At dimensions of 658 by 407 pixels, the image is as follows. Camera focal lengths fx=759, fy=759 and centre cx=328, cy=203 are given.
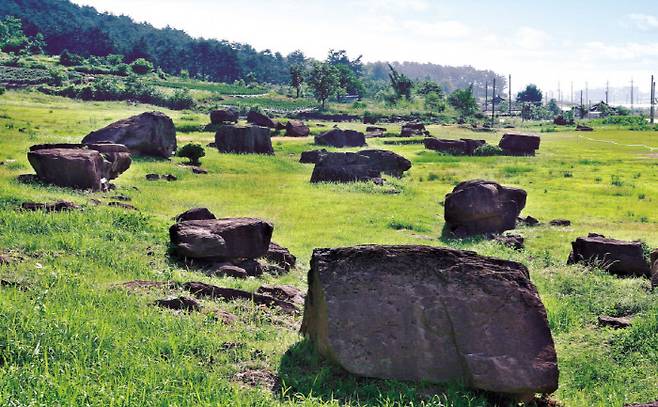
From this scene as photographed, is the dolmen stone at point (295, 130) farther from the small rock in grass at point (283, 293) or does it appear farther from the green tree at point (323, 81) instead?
the green tree at point (323, 81)

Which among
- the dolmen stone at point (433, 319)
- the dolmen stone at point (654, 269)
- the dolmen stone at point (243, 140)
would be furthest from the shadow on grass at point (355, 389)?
the dolmen stone at point (243, 140)

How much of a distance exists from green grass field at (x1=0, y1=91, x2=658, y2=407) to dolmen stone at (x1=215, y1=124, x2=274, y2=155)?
36.8 feet

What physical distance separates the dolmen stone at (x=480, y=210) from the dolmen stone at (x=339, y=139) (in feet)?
105

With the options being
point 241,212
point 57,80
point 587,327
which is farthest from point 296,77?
point 587,327

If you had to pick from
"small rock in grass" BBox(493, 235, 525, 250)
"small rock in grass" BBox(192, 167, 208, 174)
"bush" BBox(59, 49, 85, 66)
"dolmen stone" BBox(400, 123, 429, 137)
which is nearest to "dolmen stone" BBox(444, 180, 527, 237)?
"small rock in grass" BBox(493, 235, 525, 250)

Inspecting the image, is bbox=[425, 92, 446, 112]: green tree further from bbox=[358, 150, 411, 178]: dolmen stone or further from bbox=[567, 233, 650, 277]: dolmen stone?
bbox=[567, 233, 650, 277]: dolmen stone

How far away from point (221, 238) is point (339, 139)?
136 ft

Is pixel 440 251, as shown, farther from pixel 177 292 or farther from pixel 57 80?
pixel 57 80

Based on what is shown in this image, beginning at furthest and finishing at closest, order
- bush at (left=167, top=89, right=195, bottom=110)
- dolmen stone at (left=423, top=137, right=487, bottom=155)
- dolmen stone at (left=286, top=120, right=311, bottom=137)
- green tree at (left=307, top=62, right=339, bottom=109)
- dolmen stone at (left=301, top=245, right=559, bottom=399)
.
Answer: green tree at (left=307, top=62, right=339, bottom=109) < bush at (left=167, top=89, right=195, bottom=110) < dolmen stone at (left=286, top=120, right=311, bottom=137) < dolmen stone at (left=423, top=137, right=487, bottom=155) < dolmen stone at (left=301, top=245, right=559, bottom=399)

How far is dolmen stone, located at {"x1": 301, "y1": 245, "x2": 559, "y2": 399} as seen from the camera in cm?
948

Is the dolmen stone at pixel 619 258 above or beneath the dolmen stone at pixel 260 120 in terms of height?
beneath

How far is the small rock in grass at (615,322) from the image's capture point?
13.9 m

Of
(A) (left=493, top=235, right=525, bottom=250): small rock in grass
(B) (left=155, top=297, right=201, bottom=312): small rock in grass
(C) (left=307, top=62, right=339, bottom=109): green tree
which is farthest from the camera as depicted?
(C) (left=307, top=62, right=339, bottom=109): green tree

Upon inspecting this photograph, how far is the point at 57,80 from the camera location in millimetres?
108875
